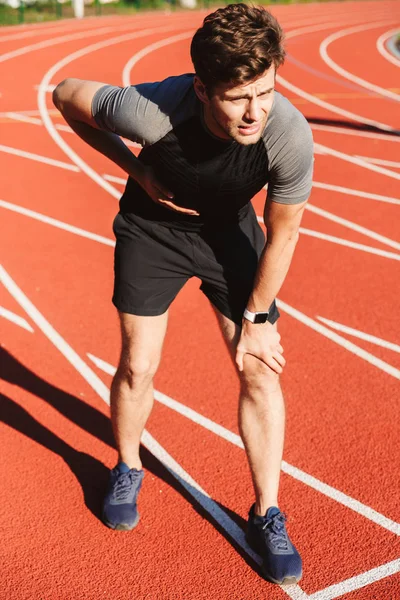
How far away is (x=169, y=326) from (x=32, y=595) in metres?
2.51

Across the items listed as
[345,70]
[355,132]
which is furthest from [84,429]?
[345,70]

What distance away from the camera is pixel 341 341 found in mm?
5184

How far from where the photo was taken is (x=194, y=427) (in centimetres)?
429

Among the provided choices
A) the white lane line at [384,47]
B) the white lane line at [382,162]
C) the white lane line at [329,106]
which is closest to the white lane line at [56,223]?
the white lane line at [382,162]

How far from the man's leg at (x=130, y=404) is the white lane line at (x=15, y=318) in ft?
6.19

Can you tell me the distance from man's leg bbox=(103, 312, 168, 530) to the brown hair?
46.2 inches

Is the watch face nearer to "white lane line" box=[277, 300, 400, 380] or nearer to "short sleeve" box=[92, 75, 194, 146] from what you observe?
"short sleeve" box=[92, 75, 194, 146]

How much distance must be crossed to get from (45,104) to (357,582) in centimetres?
984

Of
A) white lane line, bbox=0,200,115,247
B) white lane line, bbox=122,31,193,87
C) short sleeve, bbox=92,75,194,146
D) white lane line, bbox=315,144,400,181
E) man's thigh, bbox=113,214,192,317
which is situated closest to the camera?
short sleeve, bbox=92,75,194,146

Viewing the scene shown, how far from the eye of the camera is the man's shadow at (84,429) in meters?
3.73

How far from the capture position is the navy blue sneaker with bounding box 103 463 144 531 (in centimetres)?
353

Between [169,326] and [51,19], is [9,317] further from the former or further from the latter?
[51,19]

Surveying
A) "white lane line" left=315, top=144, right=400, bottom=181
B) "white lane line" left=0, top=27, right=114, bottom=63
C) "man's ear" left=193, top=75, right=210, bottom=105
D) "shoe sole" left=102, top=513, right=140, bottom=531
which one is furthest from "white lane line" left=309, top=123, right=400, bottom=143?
"man's ear" left=193, top=75, right=210, bottom=105

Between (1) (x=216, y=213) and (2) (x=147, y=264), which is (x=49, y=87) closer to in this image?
(2) (x=147, y=264)
